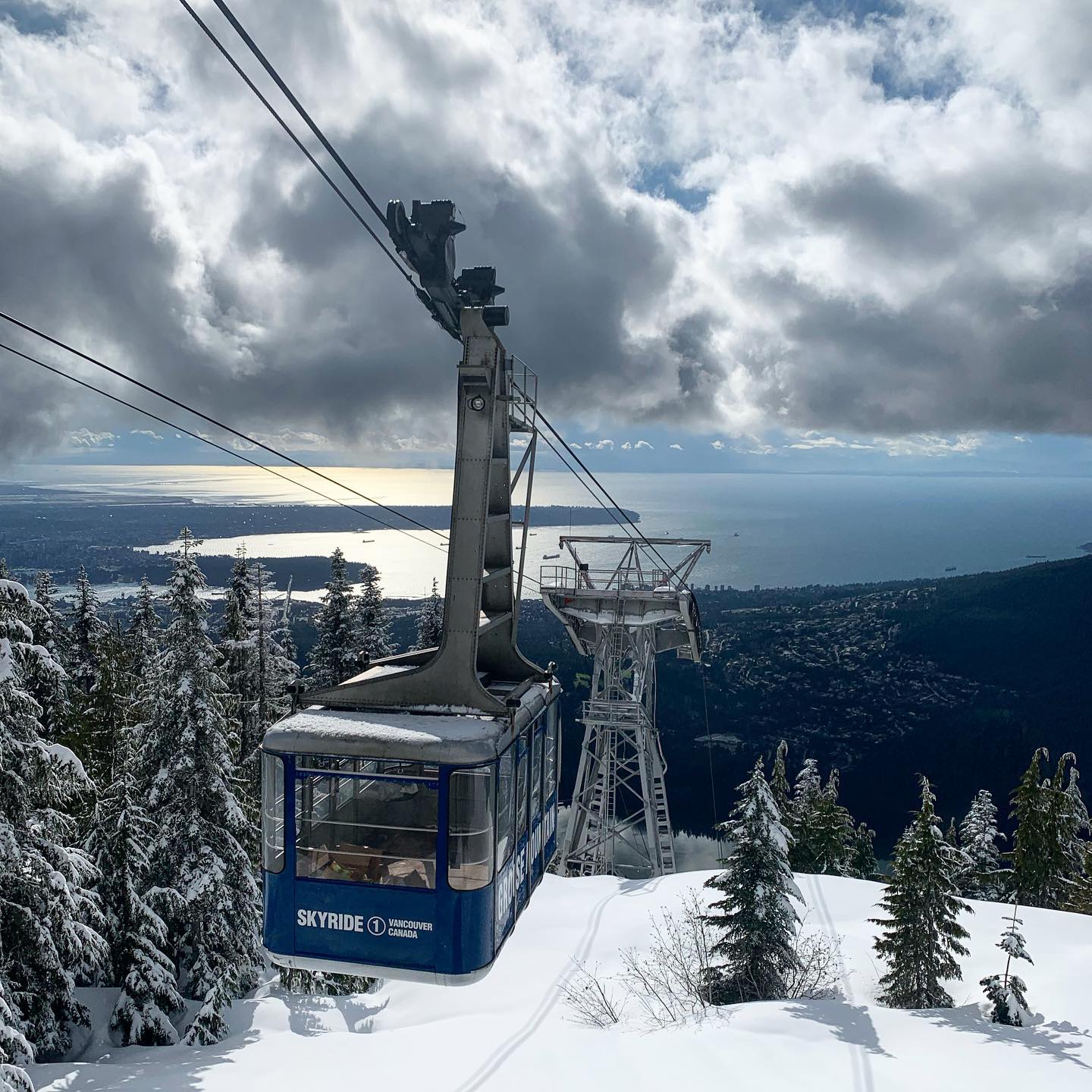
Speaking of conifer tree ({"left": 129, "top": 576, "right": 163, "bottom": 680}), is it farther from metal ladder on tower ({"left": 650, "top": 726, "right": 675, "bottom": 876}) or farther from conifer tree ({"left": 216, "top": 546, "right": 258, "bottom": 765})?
metal ladder on tower ({"left": 650, "top": 726, "right": 675, "bottom": 876})

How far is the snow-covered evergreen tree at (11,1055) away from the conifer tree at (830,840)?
3067cm

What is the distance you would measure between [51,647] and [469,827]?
95.2ft

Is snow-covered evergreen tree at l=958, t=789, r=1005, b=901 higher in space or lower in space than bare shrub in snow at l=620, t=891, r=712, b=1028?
lower

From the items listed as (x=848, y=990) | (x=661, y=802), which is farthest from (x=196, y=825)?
(x=848, y=990)

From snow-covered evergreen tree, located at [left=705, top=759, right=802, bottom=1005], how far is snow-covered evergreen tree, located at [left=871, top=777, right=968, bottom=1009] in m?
2.65

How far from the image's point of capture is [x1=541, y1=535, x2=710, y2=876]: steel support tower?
24016 millimetres

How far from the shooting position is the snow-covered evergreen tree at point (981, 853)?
36.0m

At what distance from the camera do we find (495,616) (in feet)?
36.1

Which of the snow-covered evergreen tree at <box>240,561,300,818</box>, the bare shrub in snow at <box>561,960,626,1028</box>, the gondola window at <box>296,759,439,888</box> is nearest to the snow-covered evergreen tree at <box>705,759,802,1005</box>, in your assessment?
the bare shrub in snow at <box>561,960,626,1028</box>

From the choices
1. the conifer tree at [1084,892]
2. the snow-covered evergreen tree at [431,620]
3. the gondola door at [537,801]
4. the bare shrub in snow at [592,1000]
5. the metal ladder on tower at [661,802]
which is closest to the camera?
the gondola door at [537,801]

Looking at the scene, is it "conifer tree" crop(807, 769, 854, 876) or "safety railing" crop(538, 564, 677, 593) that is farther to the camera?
"conifer tree" crop(807, 769, 854, 876)

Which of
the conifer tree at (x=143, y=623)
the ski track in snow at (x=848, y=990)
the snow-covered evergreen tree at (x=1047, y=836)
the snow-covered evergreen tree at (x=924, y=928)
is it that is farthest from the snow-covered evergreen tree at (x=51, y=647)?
the snow-covered evergreen tree at (x=1047, y=836)

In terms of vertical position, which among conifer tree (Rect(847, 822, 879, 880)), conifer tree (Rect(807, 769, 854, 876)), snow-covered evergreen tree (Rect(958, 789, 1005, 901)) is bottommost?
conifer tree (Rect(847, 822, 879, 880))

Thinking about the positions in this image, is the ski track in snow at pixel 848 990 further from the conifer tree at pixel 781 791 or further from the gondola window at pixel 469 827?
the conifer tree at pixel 781 791
